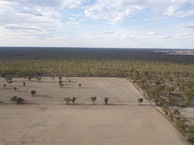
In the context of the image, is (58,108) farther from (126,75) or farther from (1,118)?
(126,75)

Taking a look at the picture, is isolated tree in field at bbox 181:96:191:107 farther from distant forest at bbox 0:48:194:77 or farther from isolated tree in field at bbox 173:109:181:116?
distant forest at bbox 0:48:194:77

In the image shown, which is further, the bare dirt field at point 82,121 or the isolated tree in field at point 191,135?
the bare dirt field at point 82,121

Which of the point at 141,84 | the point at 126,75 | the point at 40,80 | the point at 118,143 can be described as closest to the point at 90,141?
the point at 118,143

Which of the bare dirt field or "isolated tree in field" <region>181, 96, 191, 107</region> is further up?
"isolated tree in field" <region>181, 96, 191, 107</region>

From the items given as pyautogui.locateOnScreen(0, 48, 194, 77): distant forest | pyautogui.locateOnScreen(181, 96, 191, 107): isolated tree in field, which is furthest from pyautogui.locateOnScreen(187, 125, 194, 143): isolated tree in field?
pyautogui.locateOnScreen(0, 48, 194, 77): distant forest

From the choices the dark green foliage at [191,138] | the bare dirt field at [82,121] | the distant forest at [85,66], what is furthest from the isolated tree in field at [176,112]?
the distant forest at [85,66]

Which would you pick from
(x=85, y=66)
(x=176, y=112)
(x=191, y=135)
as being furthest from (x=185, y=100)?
(x=85, y=66)

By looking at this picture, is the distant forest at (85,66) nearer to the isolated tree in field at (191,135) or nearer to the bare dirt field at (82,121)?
the bare dirt field at (82,121)

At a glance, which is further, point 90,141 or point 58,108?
point 58,108


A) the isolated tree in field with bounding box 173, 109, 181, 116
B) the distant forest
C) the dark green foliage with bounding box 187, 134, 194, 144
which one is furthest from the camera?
the distant forest
